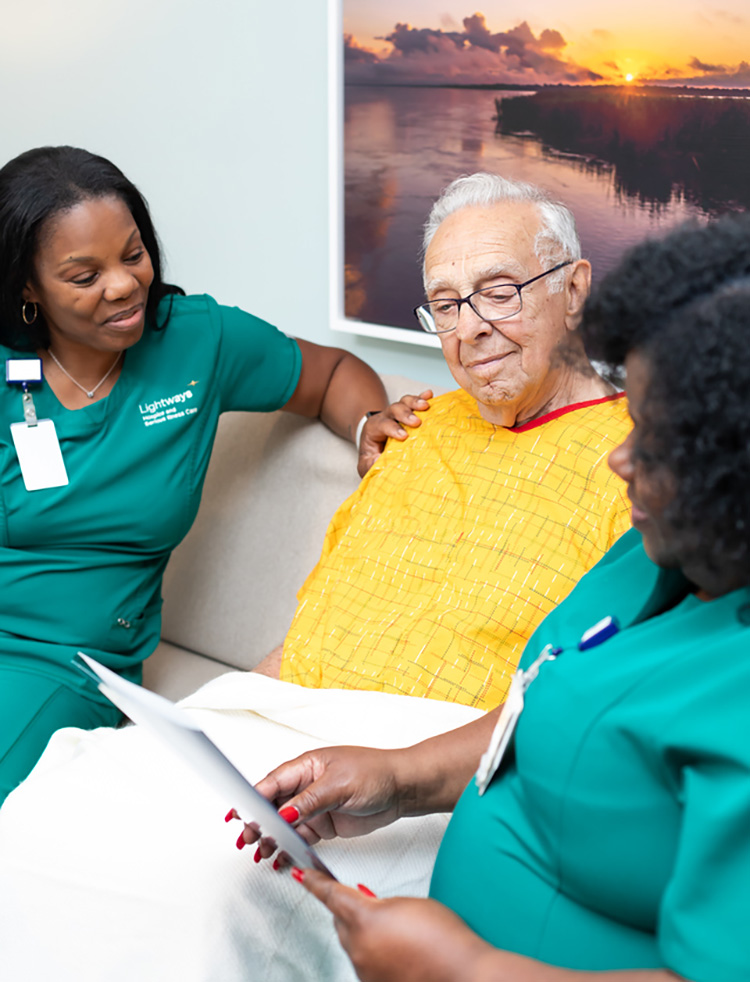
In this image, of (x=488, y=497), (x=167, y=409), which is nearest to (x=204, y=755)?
(x=488, y=497)

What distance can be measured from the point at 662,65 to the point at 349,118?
0.78 meters

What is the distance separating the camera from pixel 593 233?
5.97 feet

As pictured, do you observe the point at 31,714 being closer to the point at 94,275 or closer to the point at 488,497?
the point at 94,275

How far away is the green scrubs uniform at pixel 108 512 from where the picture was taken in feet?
5.64

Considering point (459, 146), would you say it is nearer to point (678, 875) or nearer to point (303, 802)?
point (303, 802)

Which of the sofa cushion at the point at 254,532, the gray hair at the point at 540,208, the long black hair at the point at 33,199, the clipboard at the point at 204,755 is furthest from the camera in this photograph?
the sofa cushion at the point at 254,532

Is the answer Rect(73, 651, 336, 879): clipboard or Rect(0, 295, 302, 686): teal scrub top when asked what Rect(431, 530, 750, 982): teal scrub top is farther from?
Rect(0, 295, 302, 686): teal scrub top

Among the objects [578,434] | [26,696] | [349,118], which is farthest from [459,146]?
[26,696]

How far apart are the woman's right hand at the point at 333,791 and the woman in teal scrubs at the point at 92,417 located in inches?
32.4

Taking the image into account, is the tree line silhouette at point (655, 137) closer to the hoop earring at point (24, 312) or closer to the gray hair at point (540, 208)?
the gray hair at point (540, 208)

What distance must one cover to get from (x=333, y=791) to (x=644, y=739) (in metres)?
0.42

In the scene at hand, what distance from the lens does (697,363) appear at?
578mm

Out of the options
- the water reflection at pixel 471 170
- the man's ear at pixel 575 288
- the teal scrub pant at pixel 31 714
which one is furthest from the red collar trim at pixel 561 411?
the teal scrub pant at pixel 31 714

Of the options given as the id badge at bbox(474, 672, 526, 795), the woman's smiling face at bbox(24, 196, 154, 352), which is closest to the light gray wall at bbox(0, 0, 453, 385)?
the woman's smiling face at bbox(24, 196, 154, 352)
